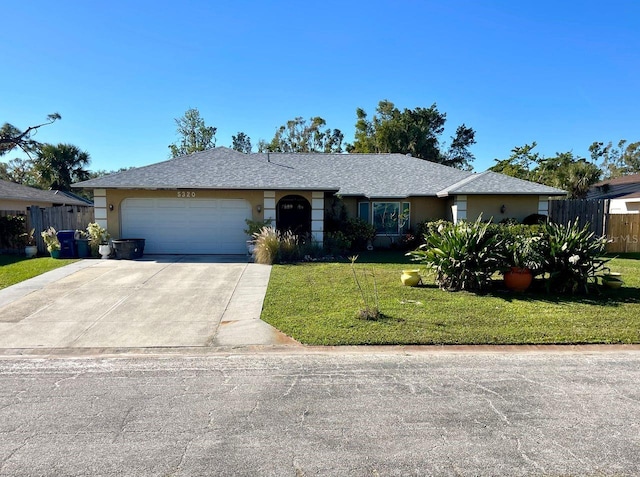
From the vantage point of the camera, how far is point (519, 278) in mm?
8750

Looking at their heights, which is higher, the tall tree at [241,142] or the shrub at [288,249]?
the tall tree at [241,142]

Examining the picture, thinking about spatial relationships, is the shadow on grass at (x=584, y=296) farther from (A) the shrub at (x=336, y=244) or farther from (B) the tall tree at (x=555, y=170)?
(B) the tall tree at (x=555, y=170)

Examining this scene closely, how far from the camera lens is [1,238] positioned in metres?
15.3

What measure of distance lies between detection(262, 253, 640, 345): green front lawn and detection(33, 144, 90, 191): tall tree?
22.0m

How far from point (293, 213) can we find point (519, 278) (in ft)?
33.7

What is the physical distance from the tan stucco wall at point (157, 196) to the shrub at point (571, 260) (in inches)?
390

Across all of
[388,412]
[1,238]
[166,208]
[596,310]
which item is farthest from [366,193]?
[1,238]

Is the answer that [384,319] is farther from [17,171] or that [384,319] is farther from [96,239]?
[17,171]

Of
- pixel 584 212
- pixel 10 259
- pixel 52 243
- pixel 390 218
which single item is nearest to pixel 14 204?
pixel 10 259

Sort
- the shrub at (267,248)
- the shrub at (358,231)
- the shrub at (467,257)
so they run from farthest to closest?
the shrub at (358,231) < the shrub at (267,248) < the shrub at (467,257)

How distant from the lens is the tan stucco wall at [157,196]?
14.7 meters

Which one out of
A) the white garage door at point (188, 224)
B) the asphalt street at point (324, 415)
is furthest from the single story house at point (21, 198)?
the asphalt street at point (324, 415)

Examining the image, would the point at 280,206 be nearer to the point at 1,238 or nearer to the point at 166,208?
the point at 166,208

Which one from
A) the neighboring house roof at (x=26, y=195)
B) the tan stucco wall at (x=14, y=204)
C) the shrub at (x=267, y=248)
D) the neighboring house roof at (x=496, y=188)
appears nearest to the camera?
the shrub at (x=267, y=248)
